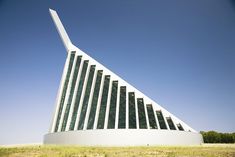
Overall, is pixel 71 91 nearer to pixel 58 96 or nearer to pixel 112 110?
pixel 58 96

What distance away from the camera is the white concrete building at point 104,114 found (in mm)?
28312

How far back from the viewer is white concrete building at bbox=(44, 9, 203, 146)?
28312mm

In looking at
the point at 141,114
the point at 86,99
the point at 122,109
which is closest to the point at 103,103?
the point at 122,109

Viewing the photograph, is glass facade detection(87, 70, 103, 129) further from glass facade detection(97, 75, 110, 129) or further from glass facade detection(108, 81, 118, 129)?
glass facade detection(108, 81, 118, 129)

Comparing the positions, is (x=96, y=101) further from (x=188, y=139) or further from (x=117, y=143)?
(x=188, y=139)

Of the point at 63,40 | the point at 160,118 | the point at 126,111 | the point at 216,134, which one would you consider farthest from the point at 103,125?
the point at 216,134

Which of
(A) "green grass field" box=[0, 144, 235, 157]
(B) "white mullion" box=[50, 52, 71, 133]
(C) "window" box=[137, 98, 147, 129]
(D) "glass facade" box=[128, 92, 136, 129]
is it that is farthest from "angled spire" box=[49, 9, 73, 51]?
(A) "green grass field" box=[0, 144, 235, 157]

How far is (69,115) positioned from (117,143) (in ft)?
34.0

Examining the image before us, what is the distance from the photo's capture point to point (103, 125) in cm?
3167

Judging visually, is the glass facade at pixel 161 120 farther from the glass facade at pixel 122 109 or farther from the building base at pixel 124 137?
the glass facade at pixel 122 109

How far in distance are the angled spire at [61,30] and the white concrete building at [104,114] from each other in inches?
75.2

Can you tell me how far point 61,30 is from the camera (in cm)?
4503

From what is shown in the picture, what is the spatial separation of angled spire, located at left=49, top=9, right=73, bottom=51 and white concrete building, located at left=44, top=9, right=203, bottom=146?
1910mm

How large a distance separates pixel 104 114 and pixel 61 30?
2065cm
